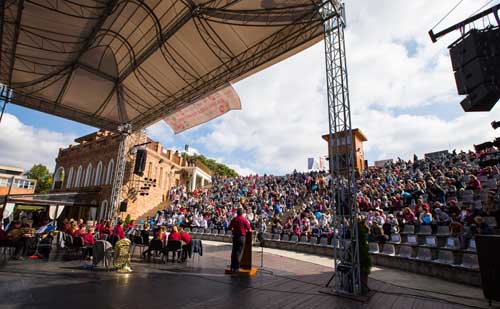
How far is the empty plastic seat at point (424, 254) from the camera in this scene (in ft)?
24.3

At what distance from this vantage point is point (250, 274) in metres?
6.88

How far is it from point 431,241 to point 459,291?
2217 millimetres

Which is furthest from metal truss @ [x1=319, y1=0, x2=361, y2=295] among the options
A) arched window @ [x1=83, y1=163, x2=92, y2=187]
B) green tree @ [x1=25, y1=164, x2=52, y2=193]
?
green tree @ [x1=25, y1=164, x2=52, y2=193]

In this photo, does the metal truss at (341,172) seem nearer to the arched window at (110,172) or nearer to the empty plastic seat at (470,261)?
the empty plastic seat at (470,261)

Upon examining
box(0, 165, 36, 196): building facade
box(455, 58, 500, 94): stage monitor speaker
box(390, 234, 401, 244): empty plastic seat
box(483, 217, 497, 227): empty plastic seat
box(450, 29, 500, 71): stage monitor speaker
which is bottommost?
box(390, 234, 401, 244): empty plastic seat

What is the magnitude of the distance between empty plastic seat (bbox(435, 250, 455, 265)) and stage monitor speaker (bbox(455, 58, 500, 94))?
14.0 feet

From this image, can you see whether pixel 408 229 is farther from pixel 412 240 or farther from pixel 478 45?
pixel 478 45

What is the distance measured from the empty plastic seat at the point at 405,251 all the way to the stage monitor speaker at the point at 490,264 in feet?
11.6

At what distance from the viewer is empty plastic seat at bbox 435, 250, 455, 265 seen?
6762 millimetres

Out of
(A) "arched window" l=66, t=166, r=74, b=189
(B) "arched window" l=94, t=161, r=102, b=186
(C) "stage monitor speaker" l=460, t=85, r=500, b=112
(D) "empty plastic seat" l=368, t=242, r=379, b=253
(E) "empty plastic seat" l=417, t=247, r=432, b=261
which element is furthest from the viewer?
(A) "arched window" l=66, t=166, r=74, b=189

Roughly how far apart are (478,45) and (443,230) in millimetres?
5367

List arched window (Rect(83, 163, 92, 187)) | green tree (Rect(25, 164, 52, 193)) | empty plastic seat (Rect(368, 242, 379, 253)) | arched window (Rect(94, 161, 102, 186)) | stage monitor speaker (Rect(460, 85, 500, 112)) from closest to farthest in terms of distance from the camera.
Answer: stage monitor speaker (Rect(460, 85, 500, 112)) → empty plastic seat (Rect(368, 242, 379, 253)) → arched window (Rect(94, 161, 102, 186)) → arched window (Rect(83, 163, 92, 187)) → green tree (Rect(25, 164, 52, 193))

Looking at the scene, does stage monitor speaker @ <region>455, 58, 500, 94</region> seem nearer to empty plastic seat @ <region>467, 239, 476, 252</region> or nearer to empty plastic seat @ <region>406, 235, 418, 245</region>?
empty plastic seat @ <region>467, 239, 476, 252</region>

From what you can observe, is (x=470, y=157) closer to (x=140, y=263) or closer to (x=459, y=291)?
(x=459, y=291)
